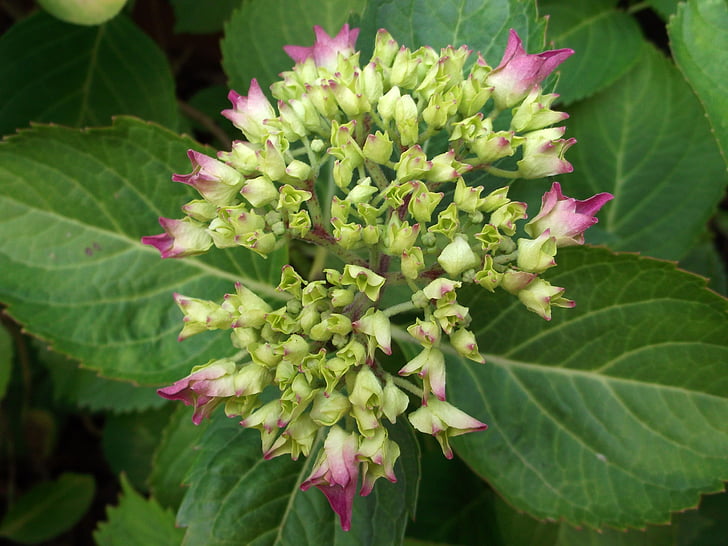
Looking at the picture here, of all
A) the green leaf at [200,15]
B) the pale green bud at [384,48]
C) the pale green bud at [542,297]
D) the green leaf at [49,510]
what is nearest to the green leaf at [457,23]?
the pale green bud at [384,48]

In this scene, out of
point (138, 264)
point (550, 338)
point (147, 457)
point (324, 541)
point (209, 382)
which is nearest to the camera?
point (209, 382)

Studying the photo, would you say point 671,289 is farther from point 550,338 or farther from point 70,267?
point 70,267

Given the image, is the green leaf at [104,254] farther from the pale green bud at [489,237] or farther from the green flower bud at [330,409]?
the pale green bud at [489,237]

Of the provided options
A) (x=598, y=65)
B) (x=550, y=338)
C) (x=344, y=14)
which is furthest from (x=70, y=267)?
(x=598, y=65)

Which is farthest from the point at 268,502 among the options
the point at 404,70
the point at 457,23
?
the point at 457,23

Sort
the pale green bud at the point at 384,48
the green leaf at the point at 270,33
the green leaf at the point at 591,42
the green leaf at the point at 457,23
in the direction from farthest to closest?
the green leaf at the point at 591,42, the green leaf at the point at 270,33, the green leaf at the point at 457,23, the pale green bud at the point at 384,48

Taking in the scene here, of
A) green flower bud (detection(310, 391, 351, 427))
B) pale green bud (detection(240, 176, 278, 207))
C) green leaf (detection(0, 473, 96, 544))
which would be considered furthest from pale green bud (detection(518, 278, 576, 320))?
green leaf (detection(0, 473, 96, 544))

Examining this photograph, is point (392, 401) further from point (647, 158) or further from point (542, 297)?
point (647, 158)
